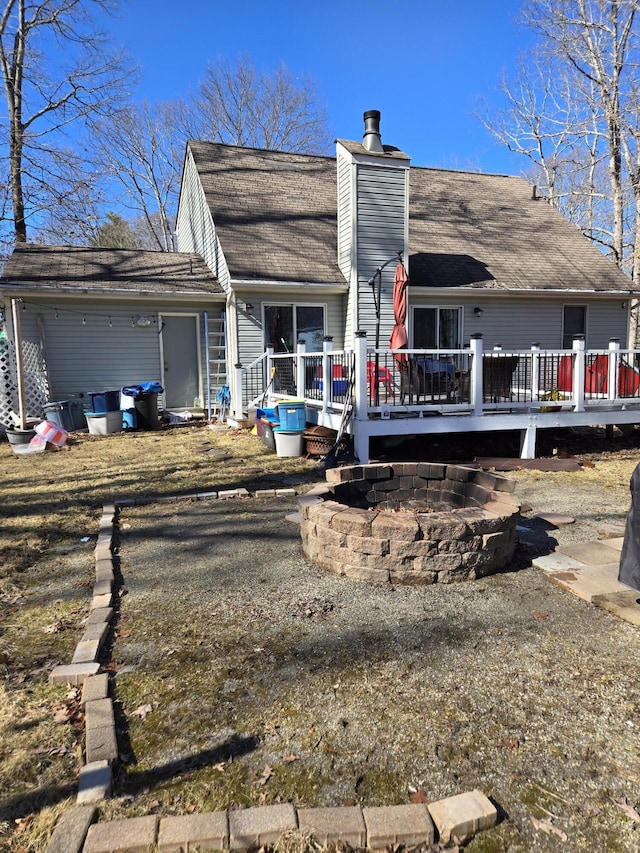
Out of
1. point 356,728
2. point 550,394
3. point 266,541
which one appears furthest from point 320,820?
point 550,394

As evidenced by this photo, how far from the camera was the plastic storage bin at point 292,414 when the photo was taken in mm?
8148

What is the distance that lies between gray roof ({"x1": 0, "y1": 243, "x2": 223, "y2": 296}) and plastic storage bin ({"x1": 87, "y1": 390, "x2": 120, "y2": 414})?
2.25m

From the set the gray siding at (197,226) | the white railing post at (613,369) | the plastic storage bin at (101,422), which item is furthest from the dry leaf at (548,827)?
the gray siding at (197,226)

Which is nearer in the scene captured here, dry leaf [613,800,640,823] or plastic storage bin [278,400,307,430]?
dry leaf [613,800,640,823]

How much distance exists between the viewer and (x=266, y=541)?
15.5 feet

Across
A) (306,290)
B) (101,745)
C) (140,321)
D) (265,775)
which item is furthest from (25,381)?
(265,775)

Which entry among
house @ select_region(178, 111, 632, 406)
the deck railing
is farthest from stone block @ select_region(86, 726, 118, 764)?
house @ select_region(178, 111, 632, 406)

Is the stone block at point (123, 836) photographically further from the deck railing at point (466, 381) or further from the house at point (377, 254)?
the house at point (377, 254)

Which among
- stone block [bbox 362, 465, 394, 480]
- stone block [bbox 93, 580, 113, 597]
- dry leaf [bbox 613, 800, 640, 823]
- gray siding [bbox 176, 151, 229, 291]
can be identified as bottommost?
dry leaf [bbox 613, 800, 640, 823]

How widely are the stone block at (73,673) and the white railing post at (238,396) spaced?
8727mm

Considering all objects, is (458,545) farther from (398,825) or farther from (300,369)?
(300,369)

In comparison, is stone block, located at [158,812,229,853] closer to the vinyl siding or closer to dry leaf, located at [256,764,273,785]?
dry leaf, located at [256,764,273,785]

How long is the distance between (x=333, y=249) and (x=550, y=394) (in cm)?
645

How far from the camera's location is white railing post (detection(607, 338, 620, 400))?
8586 millimetres
